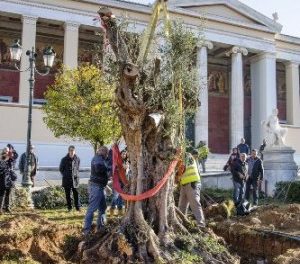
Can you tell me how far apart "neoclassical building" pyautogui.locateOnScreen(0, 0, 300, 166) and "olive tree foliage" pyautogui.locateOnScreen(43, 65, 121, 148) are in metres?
6.09

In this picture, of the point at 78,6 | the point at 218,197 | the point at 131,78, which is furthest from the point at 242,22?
the point at 131,78

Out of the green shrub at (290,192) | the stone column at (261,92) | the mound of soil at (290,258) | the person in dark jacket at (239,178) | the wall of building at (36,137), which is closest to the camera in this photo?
the mound of soil at (290,258)

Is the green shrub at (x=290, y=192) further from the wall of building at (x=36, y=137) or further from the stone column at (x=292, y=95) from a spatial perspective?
the stone column at (x=292, y=95)

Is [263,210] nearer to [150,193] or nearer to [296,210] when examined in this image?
[296,210]

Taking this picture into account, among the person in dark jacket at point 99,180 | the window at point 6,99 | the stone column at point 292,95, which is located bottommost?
the person in dark jacket at point 99,180

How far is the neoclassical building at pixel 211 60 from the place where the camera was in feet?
92.6

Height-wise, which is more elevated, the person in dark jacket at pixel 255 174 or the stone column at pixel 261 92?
the stone column at pixel 261 92

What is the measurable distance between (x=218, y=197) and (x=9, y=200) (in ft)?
21.0

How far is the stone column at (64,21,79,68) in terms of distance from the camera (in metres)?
Result: 29.2

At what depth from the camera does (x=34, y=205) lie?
14.4m

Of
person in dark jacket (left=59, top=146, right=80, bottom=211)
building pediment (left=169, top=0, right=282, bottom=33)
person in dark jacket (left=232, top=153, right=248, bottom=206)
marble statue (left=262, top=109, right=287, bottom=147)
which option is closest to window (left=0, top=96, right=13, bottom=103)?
building pediment (left=169, top=0, right=282, bottom=33)

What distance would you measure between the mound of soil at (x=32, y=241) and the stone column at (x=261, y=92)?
28.1 m

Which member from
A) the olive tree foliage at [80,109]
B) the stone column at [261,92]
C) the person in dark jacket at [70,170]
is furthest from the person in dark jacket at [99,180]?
the stone column at [261,92]

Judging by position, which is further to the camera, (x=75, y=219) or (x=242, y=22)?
(x=242, y=22)
